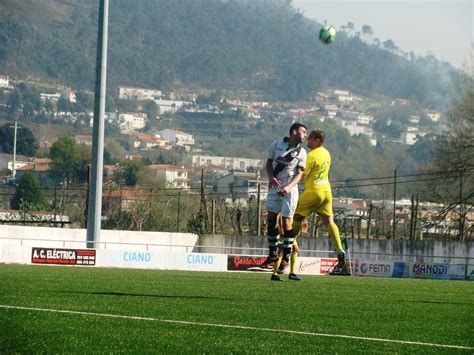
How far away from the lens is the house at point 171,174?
123525 millimetres

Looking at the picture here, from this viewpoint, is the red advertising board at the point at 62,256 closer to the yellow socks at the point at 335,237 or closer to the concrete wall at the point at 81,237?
the concrete wall at the point at 81,237

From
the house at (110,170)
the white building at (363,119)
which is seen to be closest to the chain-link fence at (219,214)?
the house at (110,170)

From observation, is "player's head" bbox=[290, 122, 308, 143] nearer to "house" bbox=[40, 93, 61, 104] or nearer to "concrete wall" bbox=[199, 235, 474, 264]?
"concrete wall" bbox=[199, 235, 474, 264]

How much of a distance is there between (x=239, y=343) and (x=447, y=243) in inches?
1706

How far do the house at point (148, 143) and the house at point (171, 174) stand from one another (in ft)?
88.4

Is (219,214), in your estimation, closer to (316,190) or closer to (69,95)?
(316,190)

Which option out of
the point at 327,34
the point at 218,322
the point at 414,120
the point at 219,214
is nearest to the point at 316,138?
the point at 218,322

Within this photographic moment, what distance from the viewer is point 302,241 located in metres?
54.3

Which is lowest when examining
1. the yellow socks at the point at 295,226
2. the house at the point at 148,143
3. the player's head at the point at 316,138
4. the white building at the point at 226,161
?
the yellow socks at the point at 295,226

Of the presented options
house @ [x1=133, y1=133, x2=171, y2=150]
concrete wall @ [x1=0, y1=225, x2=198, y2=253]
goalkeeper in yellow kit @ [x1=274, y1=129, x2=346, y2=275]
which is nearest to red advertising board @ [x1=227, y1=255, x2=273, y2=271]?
concrete wall @ [x1=0, y1=225, x2=198, y2=253]

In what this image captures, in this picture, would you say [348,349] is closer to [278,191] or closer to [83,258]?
[278,191]

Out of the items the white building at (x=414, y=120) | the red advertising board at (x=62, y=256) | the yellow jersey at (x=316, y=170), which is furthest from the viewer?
the white building at (x=414, y=120)

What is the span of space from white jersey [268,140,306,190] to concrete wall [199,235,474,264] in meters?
29.6

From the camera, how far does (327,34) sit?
81.1ft
